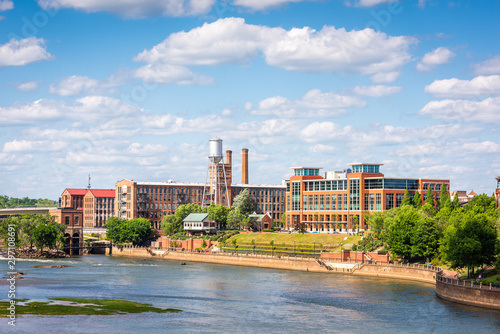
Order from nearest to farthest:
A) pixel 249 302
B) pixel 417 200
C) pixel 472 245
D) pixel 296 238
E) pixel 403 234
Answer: pixel 249 302, pixel 472 245, pixel 403 234, pixel 417 200, pixel 296 238

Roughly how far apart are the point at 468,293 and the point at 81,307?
51.7 meters

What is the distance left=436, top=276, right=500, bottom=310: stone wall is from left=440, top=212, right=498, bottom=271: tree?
13.2 ft

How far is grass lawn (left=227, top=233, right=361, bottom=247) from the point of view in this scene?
560 ft

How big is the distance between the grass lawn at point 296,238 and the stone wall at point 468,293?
6534 centimetres

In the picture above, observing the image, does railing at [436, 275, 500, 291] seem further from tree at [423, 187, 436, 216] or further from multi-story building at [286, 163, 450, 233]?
multi-story building at [286, 163, 450, 233]

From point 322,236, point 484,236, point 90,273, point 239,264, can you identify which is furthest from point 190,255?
point 484,236

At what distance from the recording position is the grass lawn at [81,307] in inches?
3344

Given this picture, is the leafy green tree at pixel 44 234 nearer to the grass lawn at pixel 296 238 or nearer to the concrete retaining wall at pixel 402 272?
the grass lawn at pixel 296 238

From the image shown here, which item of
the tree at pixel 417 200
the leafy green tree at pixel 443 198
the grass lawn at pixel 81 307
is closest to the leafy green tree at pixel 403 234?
the leafy green tree at pixel 443 198

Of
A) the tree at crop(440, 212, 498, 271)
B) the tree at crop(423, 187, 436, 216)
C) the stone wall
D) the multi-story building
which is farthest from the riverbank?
the multi-story building

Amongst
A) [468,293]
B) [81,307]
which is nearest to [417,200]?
[468,293]

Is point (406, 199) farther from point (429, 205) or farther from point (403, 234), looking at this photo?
point (403, 234)

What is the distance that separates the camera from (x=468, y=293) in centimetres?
9294

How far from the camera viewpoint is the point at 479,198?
153375mm
